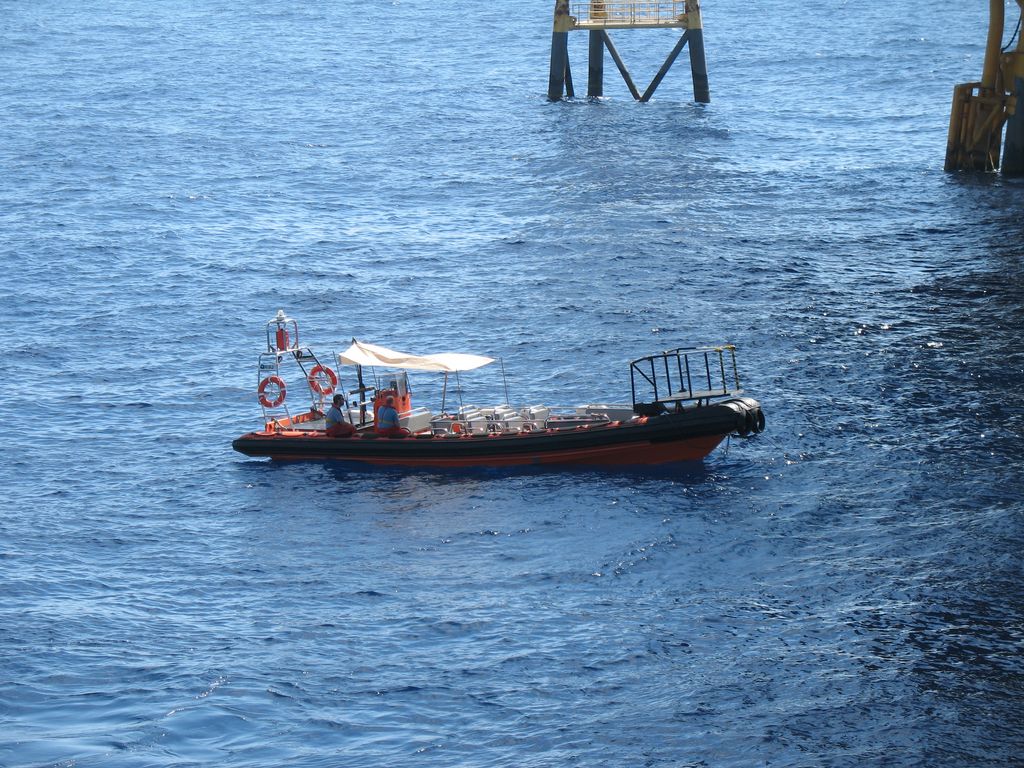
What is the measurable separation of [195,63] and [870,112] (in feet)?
162

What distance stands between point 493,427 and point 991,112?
3555 cm

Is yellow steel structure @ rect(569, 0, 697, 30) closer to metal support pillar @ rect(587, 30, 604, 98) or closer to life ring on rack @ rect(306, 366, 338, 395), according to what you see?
metal support pillar @ rect(587, 30, 604, 98)

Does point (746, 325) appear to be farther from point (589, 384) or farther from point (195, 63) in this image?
point (195, 63)

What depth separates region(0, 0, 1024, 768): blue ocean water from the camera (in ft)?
82.9

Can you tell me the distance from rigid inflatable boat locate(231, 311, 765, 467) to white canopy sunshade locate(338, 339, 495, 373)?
26 millimetres

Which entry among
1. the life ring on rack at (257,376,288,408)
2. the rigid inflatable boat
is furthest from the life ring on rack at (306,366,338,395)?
the life ring on rack at (257,376,288,408)

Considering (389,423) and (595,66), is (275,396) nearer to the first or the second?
(389,423)

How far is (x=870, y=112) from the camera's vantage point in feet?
262

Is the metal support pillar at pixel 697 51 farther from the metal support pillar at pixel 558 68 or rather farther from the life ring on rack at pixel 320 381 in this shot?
the life ring on rack at pixel 320 381

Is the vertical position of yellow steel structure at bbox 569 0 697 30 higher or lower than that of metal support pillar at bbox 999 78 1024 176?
higher

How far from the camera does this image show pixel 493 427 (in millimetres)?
35844

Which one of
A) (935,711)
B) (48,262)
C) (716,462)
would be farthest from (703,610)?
(48,262)

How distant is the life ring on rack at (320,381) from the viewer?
3880 cm

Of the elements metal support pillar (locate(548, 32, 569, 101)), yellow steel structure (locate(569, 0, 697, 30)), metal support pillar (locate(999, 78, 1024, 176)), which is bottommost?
metal support pillar (locate(999, 78, 1024, 176))
